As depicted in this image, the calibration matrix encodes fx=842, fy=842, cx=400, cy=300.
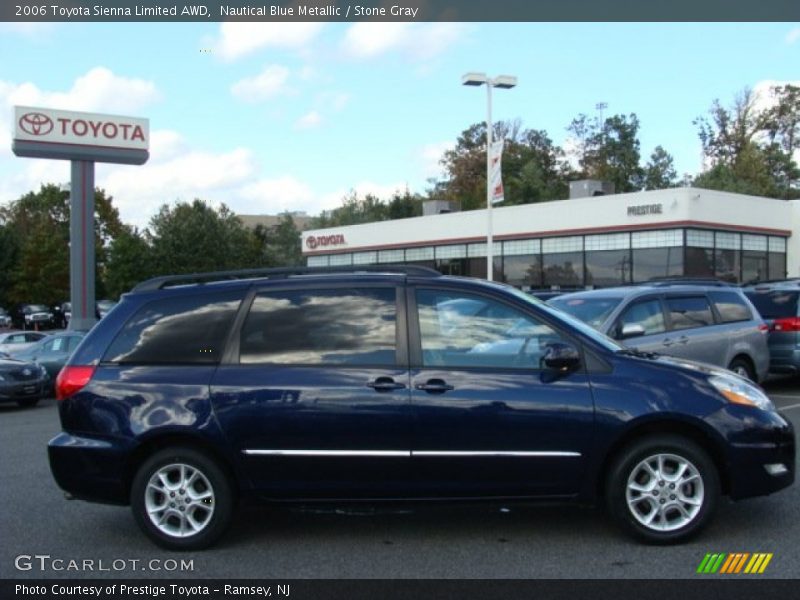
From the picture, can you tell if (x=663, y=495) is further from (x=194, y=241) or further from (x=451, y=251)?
(x=194, y=241)

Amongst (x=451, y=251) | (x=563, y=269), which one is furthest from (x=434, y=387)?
(x=451, y=251)

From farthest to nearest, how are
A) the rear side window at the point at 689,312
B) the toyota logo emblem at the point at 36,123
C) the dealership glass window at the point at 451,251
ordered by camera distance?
the dealership glass window at the point at 451,251
the toyota logo emblem at the point at 36,123
the rear side window at the point at 689,312

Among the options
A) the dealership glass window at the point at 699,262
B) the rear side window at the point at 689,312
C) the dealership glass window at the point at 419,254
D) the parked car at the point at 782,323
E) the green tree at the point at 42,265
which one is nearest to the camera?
the rear side window at the point at 689,312

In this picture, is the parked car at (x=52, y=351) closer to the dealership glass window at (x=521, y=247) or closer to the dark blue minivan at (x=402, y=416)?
the dark blue minivan at (x=402, y=416)

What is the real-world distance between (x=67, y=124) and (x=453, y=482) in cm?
2553

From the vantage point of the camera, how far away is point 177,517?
5.51 meters

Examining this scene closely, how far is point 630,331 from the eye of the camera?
31.5 feet

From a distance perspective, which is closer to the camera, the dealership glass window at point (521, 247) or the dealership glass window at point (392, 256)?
the dealership glass window at point (521, 247)

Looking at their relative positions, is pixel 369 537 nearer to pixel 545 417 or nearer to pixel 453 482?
pixel 453 482

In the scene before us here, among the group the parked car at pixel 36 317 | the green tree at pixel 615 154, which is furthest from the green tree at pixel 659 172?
the parked car at pixel 36 317

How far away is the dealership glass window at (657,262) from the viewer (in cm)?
3127

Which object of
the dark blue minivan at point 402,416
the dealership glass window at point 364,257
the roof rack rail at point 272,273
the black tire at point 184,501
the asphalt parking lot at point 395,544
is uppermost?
the dealership glass window at point 364,257

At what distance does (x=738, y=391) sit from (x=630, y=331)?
13.4 ft

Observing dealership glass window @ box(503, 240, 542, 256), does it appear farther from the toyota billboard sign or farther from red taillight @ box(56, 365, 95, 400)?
red taillight @ box(56, 365, 95, 400)
